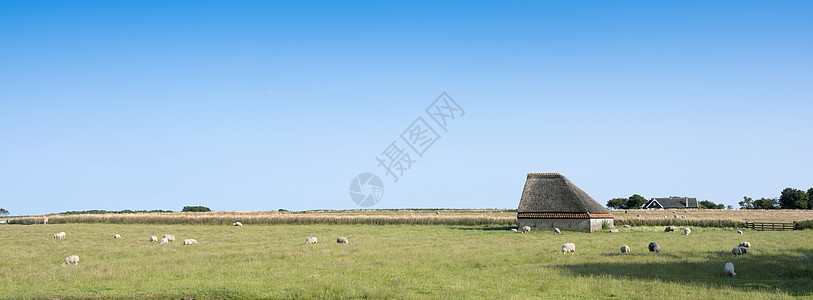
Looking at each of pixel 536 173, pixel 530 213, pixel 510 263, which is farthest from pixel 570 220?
pixel 510 263

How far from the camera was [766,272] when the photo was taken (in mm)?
19750

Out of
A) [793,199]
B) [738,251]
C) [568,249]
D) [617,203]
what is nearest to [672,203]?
[617,203]

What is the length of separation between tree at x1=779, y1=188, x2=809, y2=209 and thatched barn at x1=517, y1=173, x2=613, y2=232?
92.5m

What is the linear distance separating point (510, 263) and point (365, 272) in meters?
6.28

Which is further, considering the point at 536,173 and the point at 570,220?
the point at 536,173

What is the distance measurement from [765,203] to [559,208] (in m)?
109

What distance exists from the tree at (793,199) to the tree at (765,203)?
530 cm

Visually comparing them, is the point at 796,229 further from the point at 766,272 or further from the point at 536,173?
the point at 766,272

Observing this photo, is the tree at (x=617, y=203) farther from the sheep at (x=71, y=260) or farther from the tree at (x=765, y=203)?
the sheep at (x=71, y=260)

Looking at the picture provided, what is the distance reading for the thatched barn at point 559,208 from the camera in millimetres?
46906

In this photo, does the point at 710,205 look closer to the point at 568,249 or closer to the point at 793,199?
the point at 793,199

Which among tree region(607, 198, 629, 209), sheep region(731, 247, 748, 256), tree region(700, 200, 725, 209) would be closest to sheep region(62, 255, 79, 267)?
sheep region(731, 247, 748, 256)

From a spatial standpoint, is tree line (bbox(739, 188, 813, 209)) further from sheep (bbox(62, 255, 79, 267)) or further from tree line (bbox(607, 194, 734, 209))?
sheep (bbox(62, 255, 79, 267))

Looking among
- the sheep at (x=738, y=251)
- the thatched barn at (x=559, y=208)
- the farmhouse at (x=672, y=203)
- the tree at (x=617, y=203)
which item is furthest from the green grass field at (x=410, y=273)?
the tree at (x=617, y=203)
